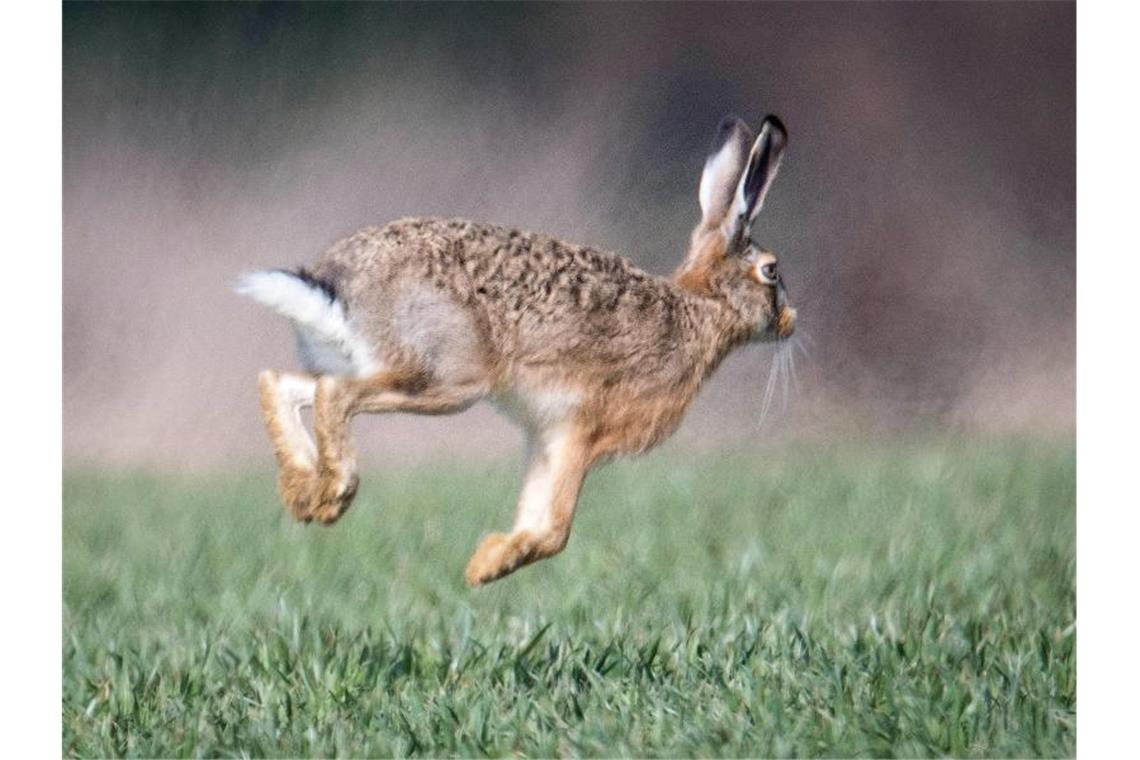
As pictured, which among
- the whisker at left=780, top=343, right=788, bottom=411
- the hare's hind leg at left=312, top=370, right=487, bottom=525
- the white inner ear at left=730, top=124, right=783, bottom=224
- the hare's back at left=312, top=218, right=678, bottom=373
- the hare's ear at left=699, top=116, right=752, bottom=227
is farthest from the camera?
the whisker at left=780, top=343, right=788, bottom=411

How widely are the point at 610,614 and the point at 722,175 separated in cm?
118

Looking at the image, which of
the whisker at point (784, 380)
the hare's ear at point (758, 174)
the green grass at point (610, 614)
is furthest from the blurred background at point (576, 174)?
the hare's ear at point (758, 174)

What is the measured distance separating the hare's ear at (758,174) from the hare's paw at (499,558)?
892mm

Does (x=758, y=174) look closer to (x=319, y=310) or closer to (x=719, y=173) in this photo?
(x=719, y=173)

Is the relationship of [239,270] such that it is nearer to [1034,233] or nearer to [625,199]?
[625,199]

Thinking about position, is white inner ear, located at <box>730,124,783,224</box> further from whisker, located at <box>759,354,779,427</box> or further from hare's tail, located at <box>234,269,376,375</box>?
hare's tail, located at <box>234,269,376,375</box>

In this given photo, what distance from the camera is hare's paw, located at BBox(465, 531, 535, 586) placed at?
170 inches

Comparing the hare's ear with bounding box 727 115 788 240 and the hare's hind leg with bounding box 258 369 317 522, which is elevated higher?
the hare's ear with bounding box 727 115 788 240

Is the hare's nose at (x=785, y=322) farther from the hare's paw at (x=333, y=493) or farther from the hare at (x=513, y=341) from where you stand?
the hare's paw at (x=333, y=493)

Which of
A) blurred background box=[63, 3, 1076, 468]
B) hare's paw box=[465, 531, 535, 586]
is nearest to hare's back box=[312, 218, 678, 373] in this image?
hare's paw box=[465, 531, 535, 586]

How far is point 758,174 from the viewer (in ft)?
15.0

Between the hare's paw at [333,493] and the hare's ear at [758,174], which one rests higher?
the hare's ear at [758,174]

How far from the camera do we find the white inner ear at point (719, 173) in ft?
15.3

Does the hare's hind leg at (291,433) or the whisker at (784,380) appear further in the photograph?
the whisker at (784,380)
